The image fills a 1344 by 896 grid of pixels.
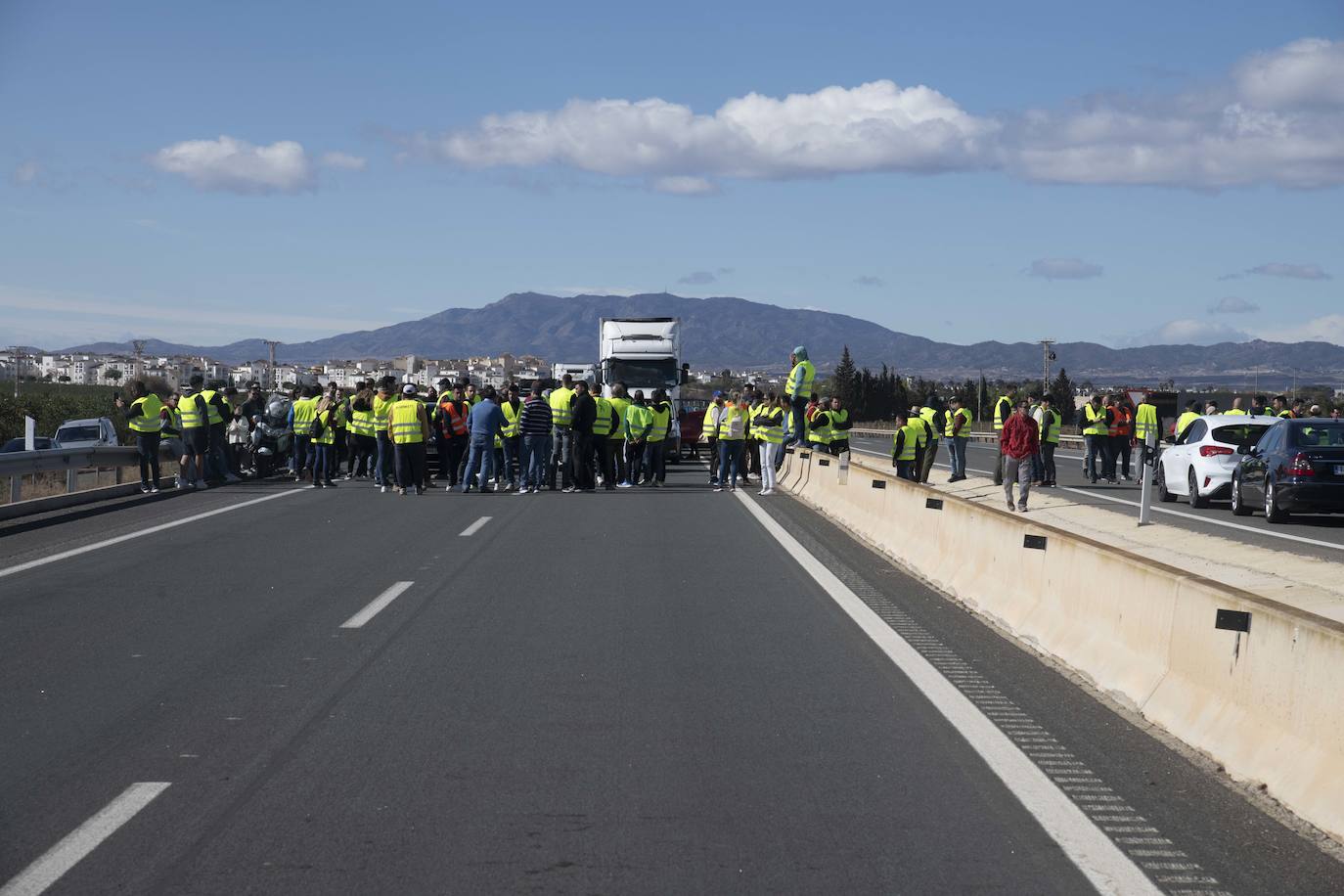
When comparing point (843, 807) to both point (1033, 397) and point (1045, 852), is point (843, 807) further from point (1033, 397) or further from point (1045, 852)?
point (1033, 397)

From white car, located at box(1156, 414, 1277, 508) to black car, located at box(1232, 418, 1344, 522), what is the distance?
1749 mm

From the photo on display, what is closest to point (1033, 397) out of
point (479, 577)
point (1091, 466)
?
point (1091, 466)

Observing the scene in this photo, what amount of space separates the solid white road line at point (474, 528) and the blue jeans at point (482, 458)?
502 cm

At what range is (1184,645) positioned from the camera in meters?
7.15

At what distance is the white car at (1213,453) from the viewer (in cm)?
2394

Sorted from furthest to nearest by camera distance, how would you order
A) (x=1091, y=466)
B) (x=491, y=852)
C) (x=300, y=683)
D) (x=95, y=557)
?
(x=1091, y=466)
(x=95, y=557)
(x=300, y=683)
(x=491, y=852)

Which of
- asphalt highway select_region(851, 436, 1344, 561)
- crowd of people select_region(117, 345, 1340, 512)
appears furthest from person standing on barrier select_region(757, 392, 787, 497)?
asphalt highway select_region(851, 436, 1344, 561)

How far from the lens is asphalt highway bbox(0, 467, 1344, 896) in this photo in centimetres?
515

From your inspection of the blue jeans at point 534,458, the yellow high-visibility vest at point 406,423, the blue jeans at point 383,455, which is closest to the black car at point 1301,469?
the blue jeans at point 534,458

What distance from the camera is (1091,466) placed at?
31.3m

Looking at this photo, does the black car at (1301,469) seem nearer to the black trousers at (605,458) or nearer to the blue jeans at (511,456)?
the black trousers at (605,458)

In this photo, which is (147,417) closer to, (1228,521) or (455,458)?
(455,458)

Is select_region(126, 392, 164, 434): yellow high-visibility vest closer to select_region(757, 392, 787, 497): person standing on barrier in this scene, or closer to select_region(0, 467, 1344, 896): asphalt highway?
select_region(757, 392, 787, 497): person standing on barrier

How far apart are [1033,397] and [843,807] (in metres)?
23.0
